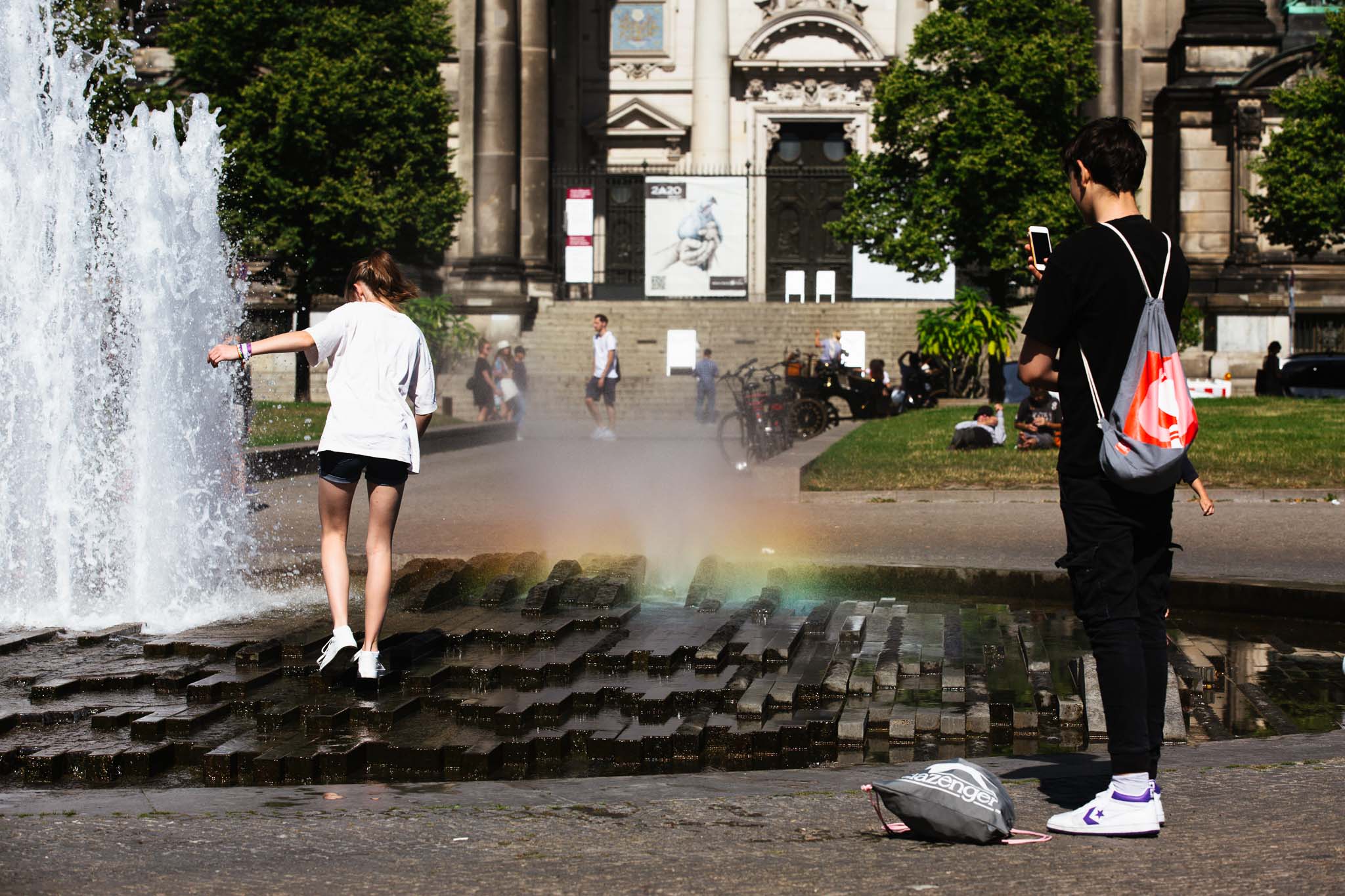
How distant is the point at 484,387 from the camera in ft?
116

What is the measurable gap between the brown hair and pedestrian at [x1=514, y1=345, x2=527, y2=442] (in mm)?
23514

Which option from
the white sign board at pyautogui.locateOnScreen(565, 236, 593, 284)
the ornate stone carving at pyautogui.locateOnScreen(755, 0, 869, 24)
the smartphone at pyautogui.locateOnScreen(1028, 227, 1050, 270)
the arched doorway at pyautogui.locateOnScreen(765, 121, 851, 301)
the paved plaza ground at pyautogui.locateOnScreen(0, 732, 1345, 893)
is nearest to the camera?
the paved plaza ground at pyautogui.locateOnScreen(0, 732, 1345, 893)

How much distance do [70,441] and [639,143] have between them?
4602 cm

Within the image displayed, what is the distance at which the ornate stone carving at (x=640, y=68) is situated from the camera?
179 feet

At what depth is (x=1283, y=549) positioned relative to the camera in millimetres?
11867

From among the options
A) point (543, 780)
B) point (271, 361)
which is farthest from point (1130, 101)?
point (543, 780)

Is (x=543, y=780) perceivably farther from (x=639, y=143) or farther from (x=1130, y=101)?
(x=639, y=143)

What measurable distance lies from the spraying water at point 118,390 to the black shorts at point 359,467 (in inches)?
74.6

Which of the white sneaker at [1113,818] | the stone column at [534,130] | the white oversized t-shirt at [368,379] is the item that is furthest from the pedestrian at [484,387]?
the white sneaker at [1113,818]

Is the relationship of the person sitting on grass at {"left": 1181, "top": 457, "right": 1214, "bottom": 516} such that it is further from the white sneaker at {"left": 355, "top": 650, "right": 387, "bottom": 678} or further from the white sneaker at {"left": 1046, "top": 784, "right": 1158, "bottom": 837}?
the white sneaker at {"left": 355, "top": 650, "right": 387, "bottom": 678}

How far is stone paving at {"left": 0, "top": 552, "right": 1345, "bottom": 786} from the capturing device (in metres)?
5.55

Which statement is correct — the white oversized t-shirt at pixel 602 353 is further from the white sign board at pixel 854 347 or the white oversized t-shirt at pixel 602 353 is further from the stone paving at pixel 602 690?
the stone paving at pixel 602 690

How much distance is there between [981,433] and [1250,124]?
26.4m

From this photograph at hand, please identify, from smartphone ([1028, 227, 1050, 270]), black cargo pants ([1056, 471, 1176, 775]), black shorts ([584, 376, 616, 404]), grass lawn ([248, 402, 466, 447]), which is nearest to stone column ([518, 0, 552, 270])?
grass lawn ([248, 402, 466, 447])
